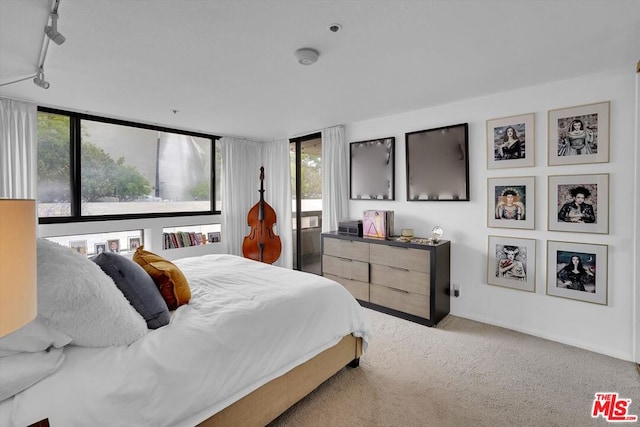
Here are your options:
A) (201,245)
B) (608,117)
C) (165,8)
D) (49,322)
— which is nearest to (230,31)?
(165,8)

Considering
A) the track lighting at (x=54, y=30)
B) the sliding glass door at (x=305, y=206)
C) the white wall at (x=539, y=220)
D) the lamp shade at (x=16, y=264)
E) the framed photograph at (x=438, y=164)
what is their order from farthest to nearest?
the sliding glass door at (x=305, y=206), the framed photograph at (x=438, y=164), the white wall at (x=539, y=220), the track lighting at (x=54, y=30), the lamp shade at (x=16, y=264)

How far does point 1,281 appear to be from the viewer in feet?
1.96

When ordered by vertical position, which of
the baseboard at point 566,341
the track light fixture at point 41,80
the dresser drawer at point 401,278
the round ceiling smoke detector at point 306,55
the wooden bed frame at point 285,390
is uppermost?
the round ceiling smoke detector at point 306,55

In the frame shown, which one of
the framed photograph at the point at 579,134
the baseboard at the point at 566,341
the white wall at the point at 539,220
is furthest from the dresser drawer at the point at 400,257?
the framed photograph at the point at 579,134

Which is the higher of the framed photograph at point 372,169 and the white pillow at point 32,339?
the framed photograph at point 372,169

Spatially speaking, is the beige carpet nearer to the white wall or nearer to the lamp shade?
the white wall

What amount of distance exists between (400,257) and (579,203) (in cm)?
166

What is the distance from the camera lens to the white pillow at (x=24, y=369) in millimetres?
1051

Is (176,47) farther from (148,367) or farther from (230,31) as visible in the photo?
(148,367)

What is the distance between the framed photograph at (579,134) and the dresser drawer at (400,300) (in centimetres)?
182

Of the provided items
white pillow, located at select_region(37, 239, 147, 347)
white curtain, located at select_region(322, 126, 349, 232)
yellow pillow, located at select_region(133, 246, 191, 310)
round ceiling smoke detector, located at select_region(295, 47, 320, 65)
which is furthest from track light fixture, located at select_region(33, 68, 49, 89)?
white curtain, located at select_region(322, 126, 349, 232)

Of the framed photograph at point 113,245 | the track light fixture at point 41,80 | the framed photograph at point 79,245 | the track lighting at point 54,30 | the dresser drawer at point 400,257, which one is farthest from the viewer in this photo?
the framed photograph at point 113,245

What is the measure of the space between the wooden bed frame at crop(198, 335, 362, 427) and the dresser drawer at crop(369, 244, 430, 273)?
120cm

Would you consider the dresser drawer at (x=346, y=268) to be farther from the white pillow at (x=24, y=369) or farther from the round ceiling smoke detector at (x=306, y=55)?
the white pillow at (x=24, y=369)
